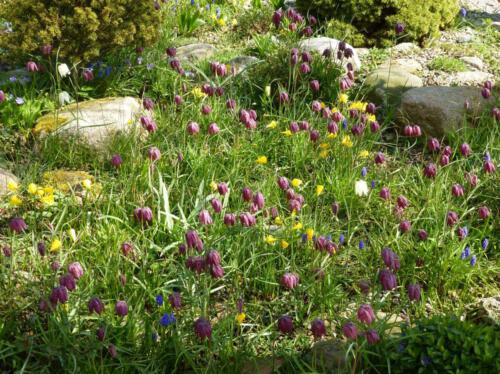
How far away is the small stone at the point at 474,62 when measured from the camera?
20.0 feet

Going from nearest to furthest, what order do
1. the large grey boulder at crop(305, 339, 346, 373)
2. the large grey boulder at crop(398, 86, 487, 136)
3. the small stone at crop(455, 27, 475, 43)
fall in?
the large grey boulder at crop(305, 339, 346, 373) < the large grey boulder at crop(398, 86, 487, 136) < the small stone at crop(455, 27, 475, 43)

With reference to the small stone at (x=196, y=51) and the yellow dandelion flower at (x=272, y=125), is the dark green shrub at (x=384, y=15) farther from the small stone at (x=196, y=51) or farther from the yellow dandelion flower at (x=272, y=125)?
the yellow dandelion flower at (x=272, y=125)

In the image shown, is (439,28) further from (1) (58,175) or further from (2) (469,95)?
(1) (58,175)

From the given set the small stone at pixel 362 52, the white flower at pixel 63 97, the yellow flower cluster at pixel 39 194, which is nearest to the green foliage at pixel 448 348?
the yellow flower cluster at pixel 39 194

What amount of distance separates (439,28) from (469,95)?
6.73ft

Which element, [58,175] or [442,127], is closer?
[58,175]

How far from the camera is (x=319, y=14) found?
668 centimetres

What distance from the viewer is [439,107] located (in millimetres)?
4992

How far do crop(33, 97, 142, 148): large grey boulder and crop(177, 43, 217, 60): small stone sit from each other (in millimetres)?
1226

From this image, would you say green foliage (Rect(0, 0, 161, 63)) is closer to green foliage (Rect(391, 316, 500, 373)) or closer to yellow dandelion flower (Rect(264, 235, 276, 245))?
yellow dandelion flower (Rect(264, 235, 276, 245))

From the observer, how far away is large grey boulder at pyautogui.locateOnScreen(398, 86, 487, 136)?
4973 millimetres

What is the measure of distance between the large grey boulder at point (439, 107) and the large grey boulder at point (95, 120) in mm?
1968

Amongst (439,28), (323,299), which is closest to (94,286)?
(323,299)

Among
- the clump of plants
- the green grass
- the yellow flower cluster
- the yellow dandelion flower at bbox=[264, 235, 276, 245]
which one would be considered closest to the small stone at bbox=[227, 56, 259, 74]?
the green grass
